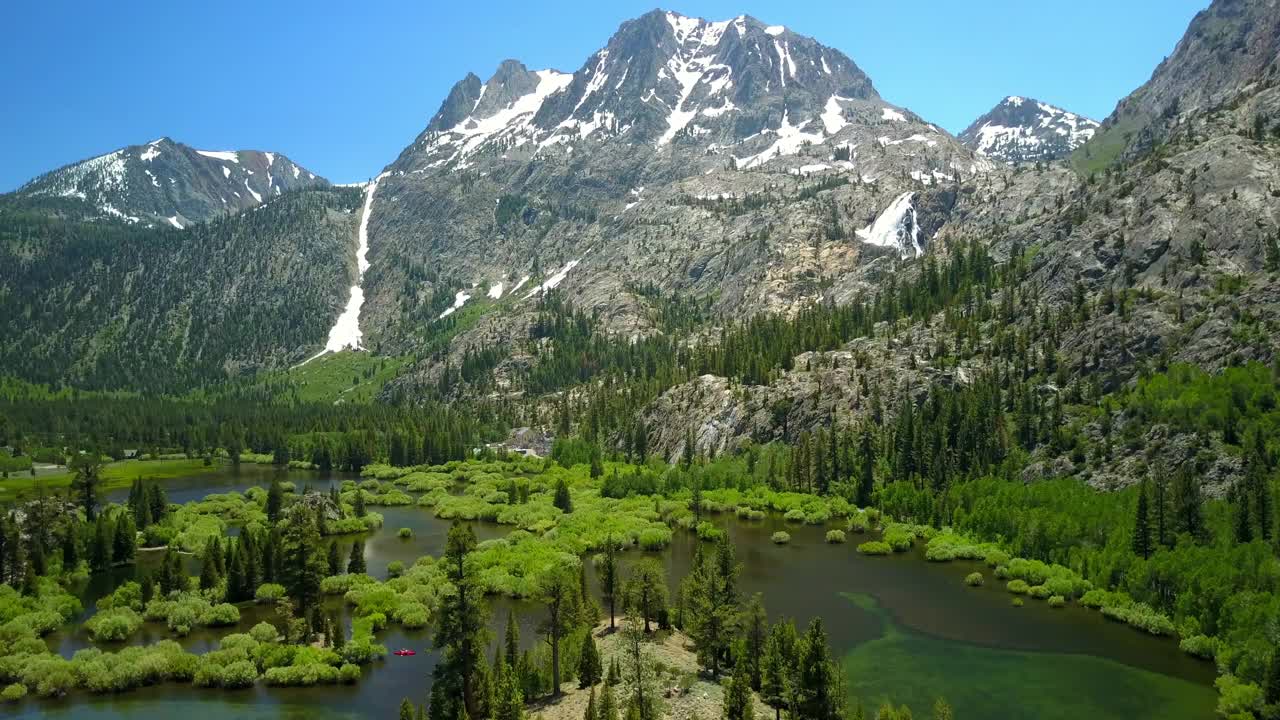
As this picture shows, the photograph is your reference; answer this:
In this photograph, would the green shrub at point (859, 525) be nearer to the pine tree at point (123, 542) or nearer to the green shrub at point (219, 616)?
the green shrub at point (219, 616)

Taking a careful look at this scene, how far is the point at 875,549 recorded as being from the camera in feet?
384

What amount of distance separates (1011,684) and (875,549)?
46222mm

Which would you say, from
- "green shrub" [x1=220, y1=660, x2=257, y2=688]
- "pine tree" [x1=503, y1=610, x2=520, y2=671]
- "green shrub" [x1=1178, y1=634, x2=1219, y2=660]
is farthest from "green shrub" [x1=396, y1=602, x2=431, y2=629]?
"green shrub" [x1=1178, y1=634, x2=1219, y2=660]

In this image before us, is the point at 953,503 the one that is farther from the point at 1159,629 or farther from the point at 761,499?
the point at 1159,629

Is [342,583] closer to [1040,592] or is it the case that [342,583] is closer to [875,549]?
[875,549]

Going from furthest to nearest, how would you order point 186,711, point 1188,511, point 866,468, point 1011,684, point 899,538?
point 866,468
point 899,538
point 1188,511
point 1011,684
point 186,711

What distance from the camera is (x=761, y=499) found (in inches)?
5965

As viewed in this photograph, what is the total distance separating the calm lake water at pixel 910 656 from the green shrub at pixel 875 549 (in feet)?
12.2

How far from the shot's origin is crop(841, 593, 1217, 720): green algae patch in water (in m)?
65.7

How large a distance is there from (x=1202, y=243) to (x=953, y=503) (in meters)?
80.2

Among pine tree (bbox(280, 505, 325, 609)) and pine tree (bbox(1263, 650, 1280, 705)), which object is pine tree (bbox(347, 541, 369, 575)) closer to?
pine tree (bbox(280, 505, 325, 609))

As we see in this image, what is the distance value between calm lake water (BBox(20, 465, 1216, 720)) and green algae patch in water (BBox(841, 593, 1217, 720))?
0.54 feet

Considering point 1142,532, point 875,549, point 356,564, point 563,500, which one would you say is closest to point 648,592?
Result: point 356,564

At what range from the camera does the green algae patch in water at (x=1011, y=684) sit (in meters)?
65.7
